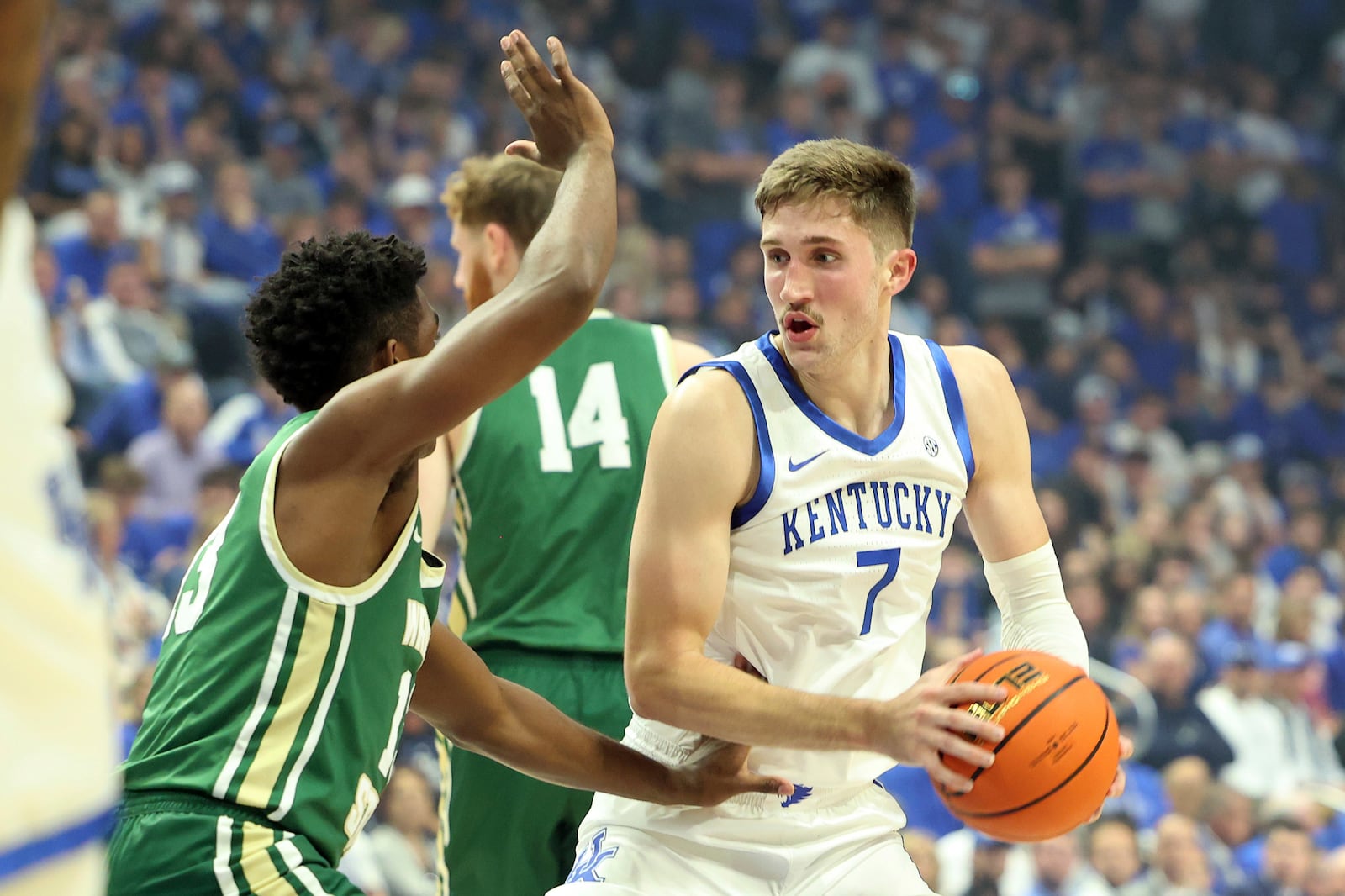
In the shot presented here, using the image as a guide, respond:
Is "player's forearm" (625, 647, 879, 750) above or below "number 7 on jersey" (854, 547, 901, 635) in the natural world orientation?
below

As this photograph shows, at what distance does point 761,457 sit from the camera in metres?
3.19

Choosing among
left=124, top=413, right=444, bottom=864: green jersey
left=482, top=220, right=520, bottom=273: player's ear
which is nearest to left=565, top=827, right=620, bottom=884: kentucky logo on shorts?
left=124, top=413, right=444, bottom=864: green jersey

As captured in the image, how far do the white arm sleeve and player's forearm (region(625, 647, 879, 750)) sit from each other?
25.2 inches

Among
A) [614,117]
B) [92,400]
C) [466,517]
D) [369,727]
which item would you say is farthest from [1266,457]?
[369,727]

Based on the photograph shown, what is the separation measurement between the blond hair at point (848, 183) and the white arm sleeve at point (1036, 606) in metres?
0.76

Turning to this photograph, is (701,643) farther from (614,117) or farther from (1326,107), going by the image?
(1326,107)

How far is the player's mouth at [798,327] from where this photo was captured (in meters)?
3.26

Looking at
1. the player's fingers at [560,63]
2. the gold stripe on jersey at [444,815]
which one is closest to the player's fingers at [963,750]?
the player's fingers at [560,63]

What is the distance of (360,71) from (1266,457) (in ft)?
27.9

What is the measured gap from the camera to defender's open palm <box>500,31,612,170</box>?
110 inches

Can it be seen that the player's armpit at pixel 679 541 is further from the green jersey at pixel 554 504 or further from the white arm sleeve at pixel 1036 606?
the green jersey at pixel 554 504

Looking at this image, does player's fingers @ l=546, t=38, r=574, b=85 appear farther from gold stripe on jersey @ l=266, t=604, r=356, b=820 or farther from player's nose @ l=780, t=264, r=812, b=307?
gold stripe on jersey @ l=266, t=604, r=356, b=820

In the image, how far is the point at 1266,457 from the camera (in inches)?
526

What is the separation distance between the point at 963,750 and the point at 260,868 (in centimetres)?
121
